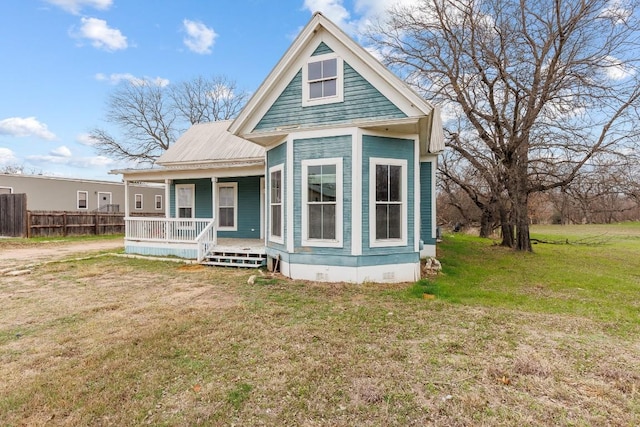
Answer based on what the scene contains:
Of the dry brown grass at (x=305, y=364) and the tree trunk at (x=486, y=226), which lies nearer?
the dry brown grass at (x=305, y=364)

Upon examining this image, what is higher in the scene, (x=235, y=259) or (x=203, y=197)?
(x=203, y=197)

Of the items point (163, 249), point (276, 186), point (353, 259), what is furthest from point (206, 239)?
point (353, 259)

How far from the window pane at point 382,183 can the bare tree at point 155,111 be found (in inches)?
1145

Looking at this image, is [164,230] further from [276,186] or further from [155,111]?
[155,111]

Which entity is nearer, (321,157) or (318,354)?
(318,354)

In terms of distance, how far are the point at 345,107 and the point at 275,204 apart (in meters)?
3.22

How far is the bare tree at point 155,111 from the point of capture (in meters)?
30.2

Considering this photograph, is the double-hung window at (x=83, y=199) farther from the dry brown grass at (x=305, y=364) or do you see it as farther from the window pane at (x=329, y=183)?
the window pane at (x=329, y=183)

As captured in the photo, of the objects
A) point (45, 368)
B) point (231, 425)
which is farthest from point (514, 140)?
point (45, 368)

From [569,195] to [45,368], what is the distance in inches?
623

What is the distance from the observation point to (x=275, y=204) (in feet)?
29.9

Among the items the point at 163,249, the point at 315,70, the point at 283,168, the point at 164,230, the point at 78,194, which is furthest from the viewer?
the point at 78,194

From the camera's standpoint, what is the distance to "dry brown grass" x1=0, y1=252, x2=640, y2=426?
9.30 feet

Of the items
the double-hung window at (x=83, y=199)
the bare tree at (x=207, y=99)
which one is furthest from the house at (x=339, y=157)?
the bare tree at (x=207, y=99)
